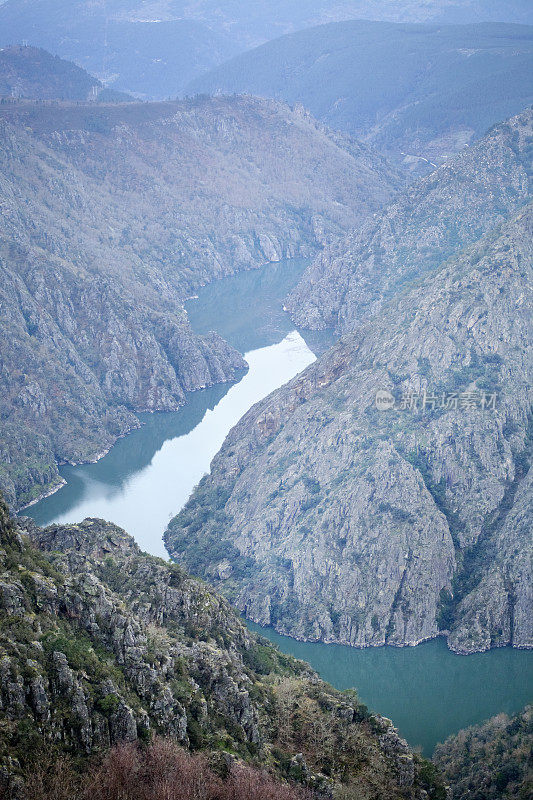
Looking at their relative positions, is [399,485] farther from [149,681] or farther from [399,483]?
[149,681]

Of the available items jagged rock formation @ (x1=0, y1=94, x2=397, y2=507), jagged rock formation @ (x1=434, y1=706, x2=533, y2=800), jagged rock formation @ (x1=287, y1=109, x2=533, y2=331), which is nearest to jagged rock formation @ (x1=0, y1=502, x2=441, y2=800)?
jagged rock formation @ (x1=434, y1=706, x2=533, y2=800)

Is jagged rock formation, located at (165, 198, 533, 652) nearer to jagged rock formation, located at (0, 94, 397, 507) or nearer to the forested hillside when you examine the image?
the forested hillside

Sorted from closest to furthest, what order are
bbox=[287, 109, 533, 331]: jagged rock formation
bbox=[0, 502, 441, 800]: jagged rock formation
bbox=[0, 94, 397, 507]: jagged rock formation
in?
bbox=[0, 502, 441, 800]: jagged rock formation, bbox=[0, 94, 397, 507]: jagged rock formation, bbox=[287, 109, 533, 331]: jagged rock formation

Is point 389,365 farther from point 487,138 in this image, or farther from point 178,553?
point 487,138

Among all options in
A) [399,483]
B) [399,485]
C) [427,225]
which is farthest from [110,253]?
[399,485]

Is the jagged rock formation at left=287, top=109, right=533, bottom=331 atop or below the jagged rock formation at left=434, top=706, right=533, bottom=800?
atop

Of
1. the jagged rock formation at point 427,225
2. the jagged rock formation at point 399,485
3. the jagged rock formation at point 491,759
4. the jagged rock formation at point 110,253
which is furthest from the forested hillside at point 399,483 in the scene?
the jagged rock formation at point 427,225
